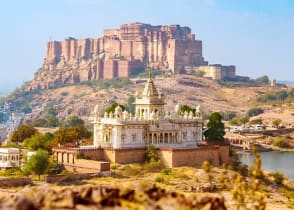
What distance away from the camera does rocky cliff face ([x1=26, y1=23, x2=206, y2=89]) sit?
12269cm

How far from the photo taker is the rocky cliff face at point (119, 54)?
403 ft

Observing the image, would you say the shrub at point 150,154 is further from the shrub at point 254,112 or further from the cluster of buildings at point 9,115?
the cluster of buildings at point 9,115

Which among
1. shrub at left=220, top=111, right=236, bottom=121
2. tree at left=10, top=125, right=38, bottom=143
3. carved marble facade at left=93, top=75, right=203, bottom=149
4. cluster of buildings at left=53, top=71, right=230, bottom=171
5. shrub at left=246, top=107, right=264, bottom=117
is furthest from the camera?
shrub at left=246, top=107, right=264, bottom=117

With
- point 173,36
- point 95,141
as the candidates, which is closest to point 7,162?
point 95,141

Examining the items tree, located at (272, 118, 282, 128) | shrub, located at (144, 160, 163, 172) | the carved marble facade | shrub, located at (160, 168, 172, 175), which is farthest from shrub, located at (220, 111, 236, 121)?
shrub, located at (160, 168, 172, 175)

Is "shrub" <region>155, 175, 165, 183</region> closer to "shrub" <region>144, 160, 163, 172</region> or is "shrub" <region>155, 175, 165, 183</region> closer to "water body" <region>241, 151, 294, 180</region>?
"shrub" <region>144, 160, 163, 172</region>

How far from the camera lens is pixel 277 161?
62844 mm

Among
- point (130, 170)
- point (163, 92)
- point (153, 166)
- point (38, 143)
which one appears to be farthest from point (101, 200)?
point (163, 92)

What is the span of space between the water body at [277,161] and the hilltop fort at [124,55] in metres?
50.0

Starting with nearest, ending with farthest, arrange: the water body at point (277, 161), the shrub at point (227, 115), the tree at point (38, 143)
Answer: the tree at point (38, 143)
the water body at point (277, 161)
the shrub at point (227, 115)

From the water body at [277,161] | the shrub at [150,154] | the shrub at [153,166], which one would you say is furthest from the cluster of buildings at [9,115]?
the shrub at [153,166]

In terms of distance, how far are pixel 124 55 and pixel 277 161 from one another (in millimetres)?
68591

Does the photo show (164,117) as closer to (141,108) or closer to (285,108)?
(141,108)

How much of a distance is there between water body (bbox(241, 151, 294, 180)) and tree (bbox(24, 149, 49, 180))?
18282 mm
